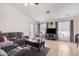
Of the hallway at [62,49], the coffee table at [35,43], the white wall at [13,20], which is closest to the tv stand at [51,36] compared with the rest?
the hallway at [62,49]

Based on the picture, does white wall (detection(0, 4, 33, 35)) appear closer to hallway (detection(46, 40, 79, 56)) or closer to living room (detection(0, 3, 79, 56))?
living room (detection(0, 3, 79, 56))

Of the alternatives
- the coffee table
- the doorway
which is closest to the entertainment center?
the doorway

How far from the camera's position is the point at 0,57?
1992mm

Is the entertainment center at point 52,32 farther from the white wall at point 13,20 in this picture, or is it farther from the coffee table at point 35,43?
the white wall at point 13,20

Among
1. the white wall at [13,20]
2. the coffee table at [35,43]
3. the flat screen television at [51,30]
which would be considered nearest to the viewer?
the white wall at [13,20]

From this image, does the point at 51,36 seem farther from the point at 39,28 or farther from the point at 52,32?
the point at 39,28

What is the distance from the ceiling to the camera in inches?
82.3

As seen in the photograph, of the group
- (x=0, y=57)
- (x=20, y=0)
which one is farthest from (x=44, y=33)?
(x=0, y=57)

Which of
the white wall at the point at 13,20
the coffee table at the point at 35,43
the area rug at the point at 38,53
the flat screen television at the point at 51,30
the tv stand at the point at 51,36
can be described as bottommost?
the area rug at the point at 38,53

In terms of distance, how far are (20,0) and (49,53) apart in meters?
1.24

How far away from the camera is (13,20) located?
216 cm

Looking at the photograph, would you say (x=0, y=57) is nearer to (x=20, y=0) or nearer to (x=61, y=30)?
(x=20, y=0)

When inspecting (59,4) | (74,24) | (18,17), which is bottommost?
(74,24)

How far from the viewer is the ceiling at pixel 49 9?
82.3 inches
